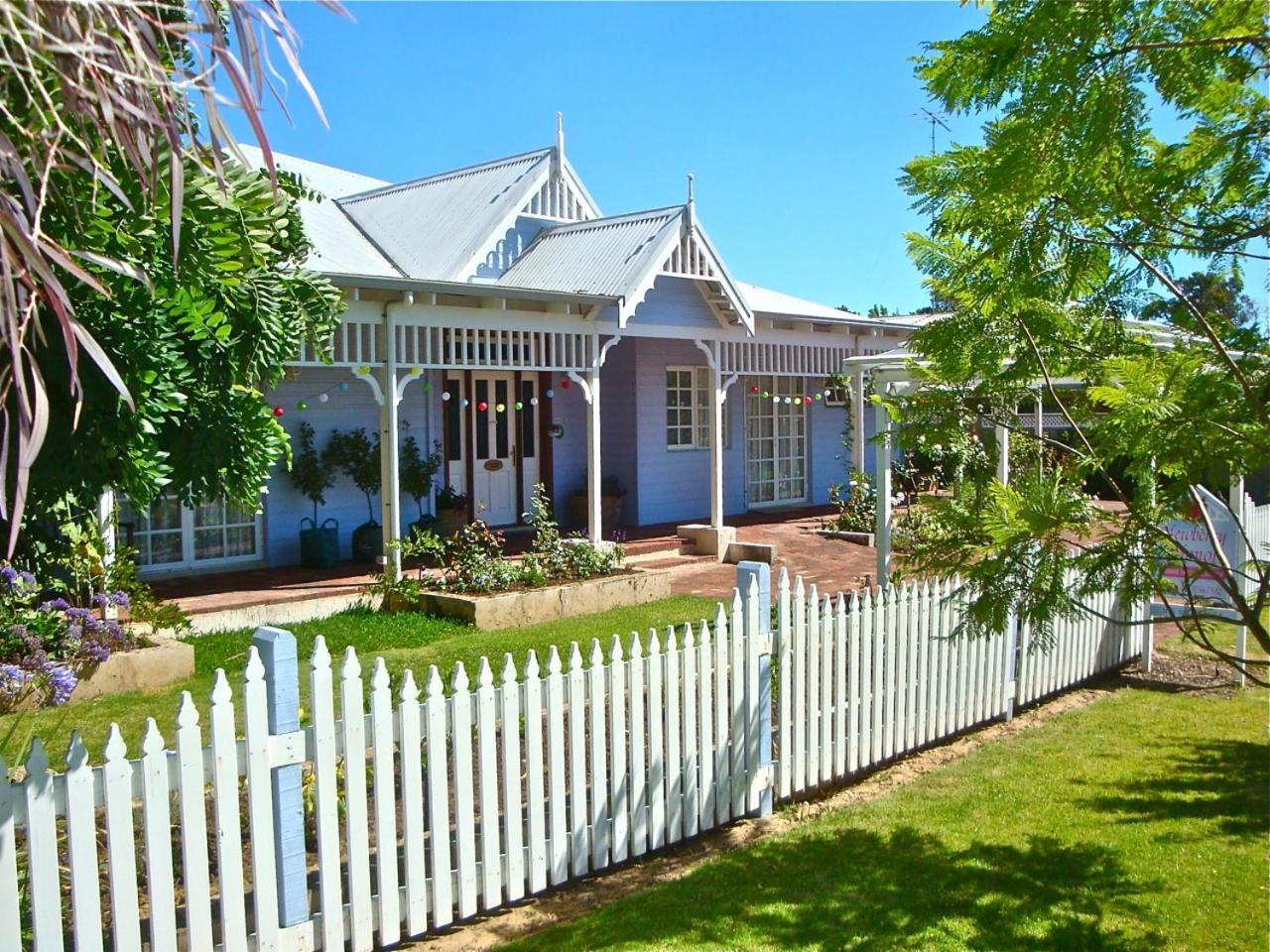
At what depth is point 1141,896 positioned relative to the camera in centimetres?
495

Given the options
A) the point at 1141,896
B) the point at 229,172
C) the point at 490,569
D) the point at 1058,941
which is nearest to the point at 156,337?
the point at 229,172

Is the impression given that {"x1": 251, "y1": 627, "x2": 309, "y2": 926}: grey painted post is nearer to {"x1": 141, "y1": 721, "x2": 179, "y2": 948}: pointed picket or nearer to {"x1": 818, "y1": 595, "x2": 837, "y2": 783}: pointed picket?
{"x1": 141, "y1": 721, "x2": 179, "y2": 948}: pointed picket

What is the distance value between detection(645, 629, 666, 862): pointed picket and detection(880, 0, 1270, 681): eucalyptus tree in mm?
1353

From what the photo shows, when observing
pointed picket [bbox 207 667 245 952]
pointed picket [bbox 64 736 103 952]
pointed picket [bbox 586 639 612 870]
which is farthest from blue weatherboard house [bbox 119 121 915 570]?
pointed picket [bbox 64 736 103 952]

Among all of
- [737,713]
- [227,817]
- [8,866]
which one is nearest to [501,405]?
[737,713]

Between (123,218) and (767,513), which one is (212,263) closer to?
(123,218)

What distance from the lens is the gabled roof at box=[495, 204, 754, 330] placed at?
46.1 ft

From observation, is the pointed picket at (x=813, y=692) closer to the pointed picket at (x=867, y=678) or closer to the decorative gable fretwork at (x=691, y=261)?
the pointed picket at (x=867, y=678)

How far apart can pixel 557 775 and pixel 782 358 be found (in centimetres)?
1348

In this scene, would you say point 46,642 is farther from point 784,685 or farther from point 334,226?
point 334,226

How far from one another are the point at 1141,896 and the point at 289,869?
3714 mm

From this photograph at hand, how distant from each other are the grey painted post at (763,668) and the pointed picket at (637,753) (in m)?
0.88

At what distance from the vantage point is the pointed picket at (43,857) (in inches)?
129

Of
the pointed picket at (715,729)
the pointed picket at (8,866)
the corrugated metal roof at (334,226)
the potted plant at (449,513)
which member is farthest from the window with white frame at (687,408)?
the pointed picket at (8,866)
